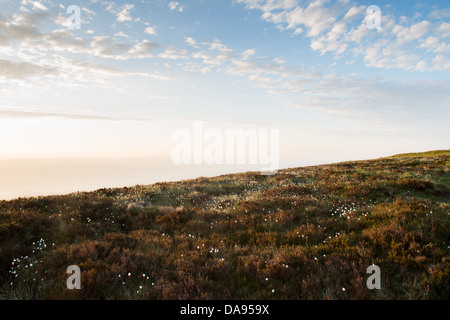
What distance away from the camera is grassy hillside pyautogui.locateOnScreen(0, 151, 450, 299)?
15.3ft

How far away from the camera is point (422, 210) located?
805 centimetres

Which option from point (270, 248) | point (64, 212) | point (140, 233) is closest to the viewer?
point (270, 248)

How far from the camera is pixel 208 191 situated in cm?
1559

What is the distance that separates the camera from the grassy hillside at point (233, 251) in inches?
183

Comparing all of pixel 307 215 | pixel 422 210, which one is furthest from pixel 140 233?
pixel 422 210

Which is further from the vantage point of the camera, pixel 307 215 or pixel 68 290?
pixel 307 215

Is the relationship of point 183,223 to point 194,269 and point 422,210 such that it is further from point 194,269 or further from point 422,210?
point 422,210

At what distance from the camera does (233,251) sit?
6.33 meters

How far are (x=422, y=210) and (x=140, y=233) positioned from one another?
9.16 meters
